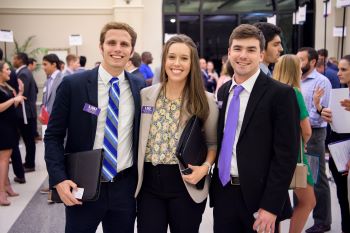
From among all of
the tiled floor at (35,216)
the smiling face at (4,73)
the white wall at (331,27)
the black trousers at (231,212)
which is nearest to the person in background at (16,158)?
the tiled floor at (35,216)

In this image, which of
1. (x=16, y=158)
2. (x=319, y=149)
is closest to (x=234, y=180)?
(x=319, y=149)

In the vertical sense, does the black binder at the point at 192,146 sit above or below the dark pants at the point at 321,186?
above

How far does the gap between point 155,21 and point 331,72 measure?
620 cm

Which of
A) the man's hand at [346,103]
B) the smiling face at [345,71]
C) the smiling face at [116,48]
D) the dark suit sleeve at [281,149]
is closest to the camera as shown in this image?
the dark suit sleeve at [281,149]

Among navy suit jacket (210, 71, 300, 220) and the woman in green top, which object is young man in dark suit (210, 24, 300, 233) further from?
the woman in green top

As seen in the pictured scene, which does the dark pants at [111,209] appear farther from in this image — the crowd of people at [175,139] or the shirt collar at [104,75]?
the shirt collar at [104,75]

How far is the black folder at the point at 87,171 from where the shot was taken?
6.51ft

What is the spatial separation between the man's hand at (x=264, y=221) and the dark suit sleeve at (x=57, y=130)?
97 cm

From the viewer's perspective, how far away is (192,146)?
2014 mm

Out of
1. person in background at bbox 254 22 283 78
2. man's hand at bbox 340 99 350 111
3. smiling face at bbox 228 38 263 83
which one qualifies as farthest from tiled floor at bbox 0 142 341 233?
smiling face at bbox 228 38 263 83

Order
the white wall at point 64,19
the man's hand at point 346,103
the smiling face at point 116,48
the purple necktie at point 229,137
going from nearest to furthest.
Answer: the purple necktie at point 229,137 < the smiling face at point 116,48 < the man's hand at point 346,103 < the white wall at point 64,19

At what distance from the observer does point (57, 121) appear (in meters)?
2.08

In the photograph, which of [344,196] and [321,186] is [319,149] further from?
[344,196]

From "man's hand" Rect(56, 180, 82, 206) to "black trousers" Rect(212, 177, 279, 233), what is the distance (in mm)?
705
